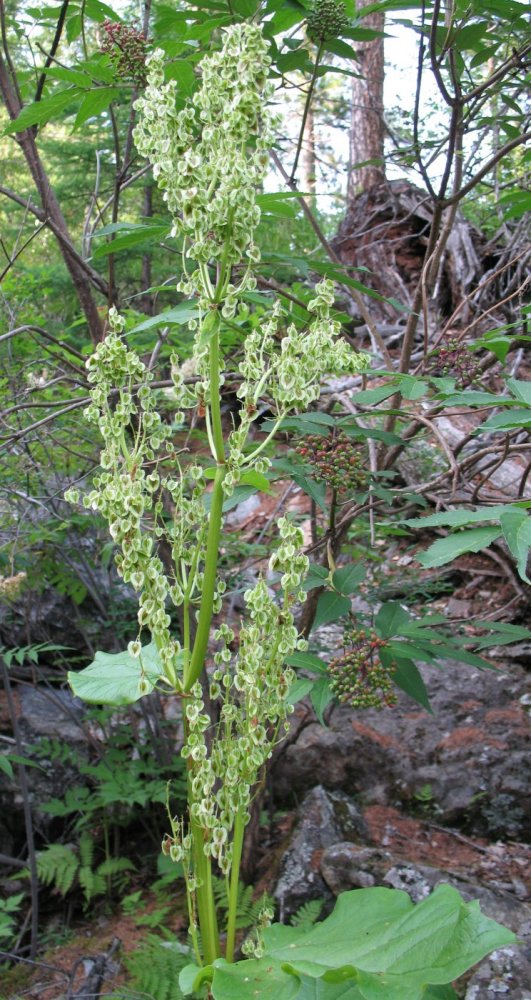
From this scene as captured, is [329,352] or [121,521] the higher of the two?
[329,352]

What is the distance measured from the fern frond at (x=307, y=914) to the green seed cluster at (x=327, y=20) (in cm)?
312

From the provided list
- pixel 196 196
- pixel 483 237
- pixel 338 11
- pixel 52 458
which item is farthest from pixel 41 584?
pixel 483 237

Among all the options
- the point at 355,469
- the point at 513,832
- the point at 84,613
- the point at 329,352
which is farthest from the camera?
the point at 84,613

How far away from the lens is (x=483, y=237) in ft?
25.2

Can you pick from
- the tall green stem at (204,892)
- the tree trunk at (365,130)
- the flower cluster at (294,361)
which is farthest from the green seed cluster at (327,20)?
the tree trunk at (365,130)

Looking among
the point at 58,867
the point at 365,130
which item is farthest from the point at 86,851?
the point at 365,130

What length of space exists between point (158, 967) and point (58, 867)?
1.16 meters

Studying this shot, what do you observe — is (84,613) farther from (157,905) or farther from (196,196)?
(196,196)

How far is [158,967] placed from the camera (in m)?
3.06

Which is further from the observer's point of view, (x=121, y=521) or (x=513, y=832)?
(x=513, y=832)

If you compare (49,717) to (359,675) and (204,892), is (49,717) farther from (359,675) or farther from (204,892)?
(204,892)

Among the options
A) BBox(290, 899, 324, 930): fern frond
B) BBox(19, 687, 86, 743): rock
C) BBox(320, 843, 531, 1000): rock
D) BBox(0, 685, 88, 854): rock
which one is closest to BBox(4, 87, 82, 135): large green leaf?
BBox(320, 843, 531, 1000): rock

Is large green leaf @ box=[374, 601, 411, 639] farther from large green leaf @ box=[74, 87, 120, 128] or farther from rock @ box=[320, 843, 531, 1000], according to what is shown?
large green leaf @ box=[74, 87, 120, 128]

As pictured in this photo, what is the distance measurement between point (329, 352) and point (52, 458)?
2.97 meters
